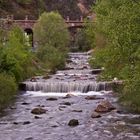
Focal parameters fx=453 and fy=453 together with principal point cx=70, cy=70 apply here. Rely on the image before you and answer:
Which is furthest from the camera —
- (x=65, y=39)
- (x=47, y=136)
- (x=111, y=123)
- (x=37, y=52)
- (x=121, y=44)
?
(x=65, y=39)

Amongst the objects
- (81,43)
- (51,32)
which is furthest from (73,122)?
(81,43)

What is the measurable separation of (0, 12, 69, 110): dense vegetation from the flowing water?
216 cm

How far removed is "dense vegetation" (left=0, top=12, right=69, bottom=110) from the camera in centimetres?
4642

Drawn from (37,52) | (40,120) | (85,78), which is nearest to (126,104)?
(40,120)

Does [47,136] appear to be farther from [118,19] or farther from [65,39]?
[65,39]

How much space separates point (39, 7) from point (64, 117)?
113667 millimetres

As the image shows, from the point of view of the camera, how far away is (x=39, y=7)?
147000 mm

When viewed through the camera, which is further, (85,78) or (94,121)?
(85,78)

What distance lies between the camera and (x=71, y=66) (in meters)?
80.8

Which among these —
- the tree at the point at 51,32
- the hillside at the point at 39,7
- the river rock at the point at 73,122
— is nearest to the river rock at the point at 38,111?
the river rock at the point at 73,122

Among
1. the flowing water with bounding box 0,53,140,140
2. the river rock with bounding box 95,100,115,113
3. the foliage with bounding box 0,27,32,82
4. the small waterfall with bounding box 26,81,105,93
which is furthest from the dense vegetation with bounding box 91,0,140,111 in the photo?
the small waterfall with bounding box 26,81,105,93

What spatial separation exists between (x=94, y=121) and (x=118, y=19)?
9.44 meters

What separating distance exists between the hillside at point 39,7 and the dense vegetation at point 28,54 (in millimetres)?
43182

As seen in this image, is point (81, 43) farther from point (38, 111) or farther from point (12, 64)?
point (38, 111)
